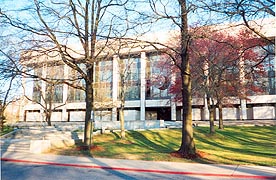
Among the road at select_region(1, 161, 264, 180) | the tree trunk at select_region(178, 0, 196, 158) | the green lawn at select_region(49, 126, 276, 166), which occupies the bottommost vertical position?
the green lawn at select_region(49, 126, 276, 166)

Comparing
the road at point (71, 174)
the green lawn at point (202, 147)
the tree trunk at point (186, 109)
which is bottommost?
the green lawn at point (202, 147)

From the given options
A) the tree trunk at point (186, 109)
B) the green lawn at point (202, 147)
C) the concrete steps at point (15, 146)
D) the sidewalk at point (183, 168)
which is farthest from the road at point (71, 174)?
the concrete steps at point (15, 146)

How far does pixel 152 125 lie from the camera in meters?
31.7

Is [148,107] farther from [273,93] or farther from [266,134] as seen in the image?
[266,134]

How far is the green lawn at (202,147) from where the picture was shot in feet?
39.5

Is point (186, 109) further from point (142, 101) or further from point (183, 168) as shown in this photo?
point (142, 101)

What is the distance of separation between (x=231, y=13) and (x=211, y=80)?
1342cm

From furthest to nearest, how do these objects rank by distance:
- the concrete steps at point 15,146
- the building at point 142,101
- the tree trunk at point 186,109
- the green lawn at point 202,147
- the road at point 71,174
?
1. the building at point 142,101
2. the concrete steps at point 15,146
3. the tree trunk at point 186,109
4. the green lawn at point 202,147
5. the road at point 71,174

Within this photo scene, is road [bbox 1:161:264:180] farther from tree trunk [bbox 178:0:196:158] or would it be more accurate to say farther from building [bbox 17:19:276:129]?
building [bbox 17:19:276:129]

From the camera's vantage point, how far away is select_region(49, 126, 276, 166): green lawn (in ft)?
39.5

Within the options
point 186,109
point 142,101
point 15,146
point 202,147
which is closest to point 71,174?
point 186,109

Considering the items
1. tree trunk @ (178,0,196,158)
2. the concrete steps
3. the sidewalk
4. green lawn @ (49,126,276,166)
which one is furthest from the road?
the concrete steps

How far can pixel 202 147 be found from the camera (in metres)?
17.0

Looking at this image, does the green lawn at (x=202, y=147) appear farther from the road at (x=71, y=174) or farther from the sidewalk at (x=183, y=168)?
the road at (x=71, y=174)
